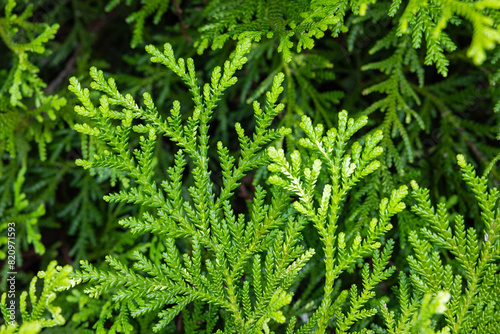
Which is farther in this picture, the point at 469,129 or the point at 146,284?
Answer: the point at 469,129

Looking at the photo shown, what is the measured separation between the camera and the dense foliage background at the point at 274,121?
74.2 inches

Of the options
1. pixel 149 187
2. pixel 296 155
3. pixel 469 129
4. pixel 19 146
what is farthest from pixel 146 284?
pixel 469 129

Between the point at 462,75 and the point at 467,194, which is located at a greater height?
the point at 462,75

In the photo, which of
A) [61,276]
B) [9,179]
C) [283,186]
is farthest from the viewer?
[9,179]

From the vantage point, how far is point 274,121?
2.52m

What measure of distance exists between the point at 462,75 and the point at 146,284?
7.27 feet

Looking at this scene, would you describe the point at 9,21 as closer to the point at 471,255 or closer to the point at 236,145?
the point at 236,145

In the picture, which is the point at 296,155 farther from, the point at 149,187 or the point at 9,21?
the point at 9,21

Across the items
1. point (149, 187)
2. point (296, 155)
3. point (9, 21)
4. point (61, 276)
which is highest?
point (9, 21)

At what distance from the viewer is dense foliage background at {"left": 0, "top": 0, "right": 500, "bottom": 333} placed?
188cm

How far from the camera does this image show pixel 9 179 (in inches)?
102

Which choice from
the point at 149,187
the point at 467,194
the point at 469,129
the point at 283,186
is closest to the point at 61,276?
the point at 149,187

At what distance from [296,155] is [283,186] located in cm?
13

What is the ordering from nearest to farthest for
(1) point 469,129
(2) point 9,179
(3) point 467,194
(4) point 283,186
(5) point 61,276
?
1. (5) point 61,276
2. (4) point 283,186
3. (3) point 467,194
4. (1) point 469,129
5. (2) point 9,179
